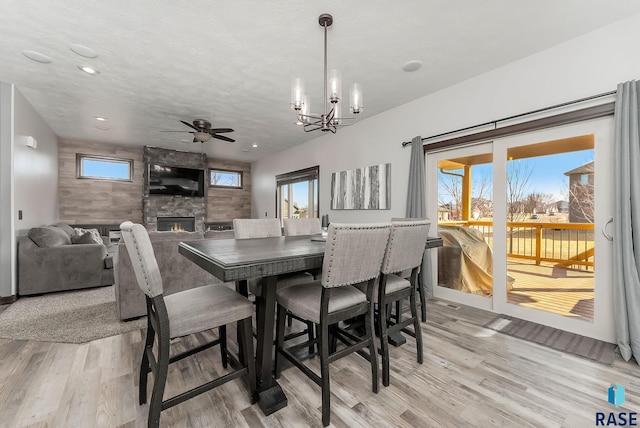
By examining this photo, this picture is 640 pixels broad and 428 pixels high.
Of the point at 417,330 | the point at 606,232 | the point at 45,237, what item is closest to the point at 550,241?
the point at 606,232

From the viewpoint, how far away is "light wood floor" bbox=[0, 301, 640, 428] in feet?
4.78

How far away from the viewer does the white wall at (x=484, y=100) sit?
2.25 m

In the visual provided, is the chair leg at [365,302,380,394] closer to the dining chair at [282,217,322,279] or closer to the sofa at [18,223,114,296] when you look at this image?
the dining chair at [282,217,322,279]

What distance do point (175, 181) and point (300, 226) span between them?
529cm

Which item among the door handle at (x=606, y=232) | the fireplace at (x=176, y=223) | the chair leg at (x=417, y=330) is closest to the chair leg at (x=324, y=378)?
the chair leg at (x=417, y=330)

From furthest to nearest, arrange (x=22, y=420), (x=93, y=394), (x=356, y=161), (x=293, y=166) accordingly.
→ (x=293, y=166)
(x=356, y=161)
(x=93, y=394)
(x=22, y=420)

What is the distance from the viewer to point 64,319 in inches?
110

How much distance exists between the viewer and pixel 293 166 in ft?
21.1

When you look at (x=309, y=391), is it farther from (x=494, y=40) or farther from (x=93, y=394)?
(x=494, y=40)

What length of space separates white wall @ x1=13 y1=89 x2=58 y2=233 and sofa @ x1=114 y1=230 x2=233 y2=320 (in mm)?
2103

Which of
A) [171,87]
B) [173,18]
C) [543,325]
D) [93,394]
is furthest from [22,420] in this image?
[543,325]

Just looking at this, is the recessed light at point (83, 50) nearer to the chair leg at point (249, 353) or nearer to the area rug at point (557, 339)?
the chair leg at point (249, 353)

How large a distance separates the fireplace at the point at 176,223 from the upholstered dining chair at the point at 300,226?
4779 mm

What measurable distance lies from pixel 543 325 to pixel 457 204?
1.52 metres
